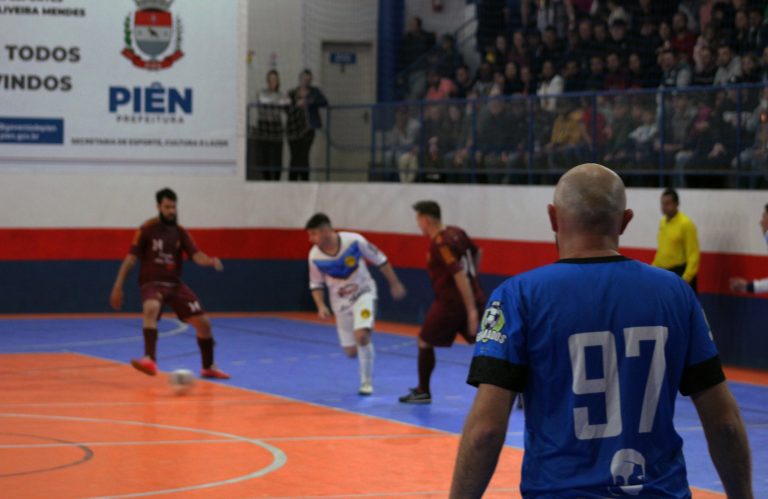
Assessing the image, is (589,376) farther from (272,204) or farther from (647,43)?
(272,204)

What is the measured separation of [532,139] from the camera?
64.1 feet

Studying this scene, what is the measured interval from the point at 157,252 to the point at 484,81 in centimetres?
830

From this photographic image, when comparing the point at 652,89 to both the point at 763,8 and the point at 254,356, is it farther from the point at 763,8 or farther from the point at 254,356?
the point at 254,356

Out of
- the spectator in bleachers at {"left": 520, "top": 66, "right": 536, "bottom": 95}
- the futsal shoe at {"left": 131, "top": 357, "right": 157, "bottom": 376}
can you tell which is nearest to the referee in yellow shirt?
the spectator in bleachers at {"left": 520, "top": 66, "right": 536, "bottom": 95}

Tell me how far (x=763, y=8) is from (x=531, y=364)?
15.9 meters

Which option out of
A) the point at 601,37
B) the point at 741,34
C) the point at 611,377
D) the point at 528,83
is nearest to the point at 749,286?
the point at 741,34

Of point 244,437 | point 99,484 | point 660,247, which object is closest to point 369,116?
point 660,247

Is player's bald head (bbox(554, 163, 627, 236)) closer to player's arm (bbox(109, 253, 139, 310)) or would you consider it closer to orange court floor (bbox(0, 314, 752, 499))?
orange court floor (bbox(0, 314, 752, 499))

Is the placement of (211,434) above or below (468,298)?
below

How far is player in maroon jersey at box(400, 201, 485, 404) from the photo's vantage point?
527 inches

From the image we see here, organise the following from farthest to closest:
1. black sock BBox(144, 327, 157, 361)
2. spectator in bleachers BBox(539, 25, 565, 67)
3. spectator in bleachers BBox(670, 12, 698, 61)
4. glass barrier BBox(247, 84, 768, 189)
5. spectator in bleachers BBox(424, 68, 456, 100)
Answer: spectator in bleachers BBox(424, 68, 456, 100) < spectator in bleachers BBox(539, 25, 565, 67) < spectator in bleachers BBox(670, 12, 698, 61) < glass barrier BBox(247, 84, 768, 189) < black sock BBox(144, 327, 157, 361)

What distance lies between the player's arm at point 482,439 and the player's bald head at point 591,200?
54 centimetres

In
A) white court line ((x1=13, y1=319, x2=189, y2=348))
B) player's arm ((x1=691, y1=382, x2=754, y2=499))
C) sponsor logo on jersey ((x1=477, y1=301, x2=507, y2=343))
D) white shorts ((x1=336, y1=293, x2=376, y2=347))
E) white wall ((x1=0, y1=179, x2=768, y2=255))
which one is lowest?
white court line ((x1=13, y1=319, x2=189, y2=348))

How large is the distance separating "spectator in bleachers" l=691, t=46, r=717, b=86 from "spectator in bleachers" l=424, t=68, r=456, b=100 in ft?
16.9
